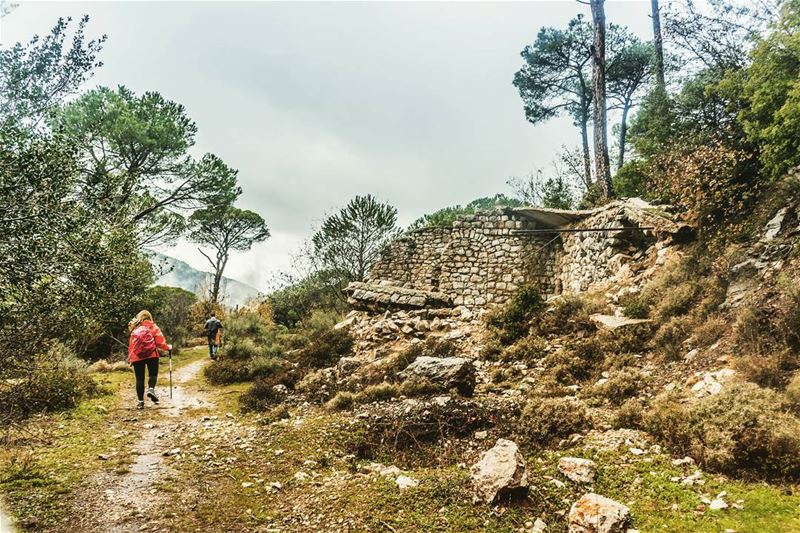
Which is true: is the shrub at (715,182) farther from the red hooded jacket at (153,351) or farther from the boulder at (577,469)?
the red hooded jacket at (153,351)

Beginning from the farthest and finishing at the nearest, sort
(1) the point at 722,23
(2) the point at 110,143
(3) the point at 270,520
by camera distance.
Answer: (2) the point at 110,143, (1) the point at 722,23, (3) the point at 270,520

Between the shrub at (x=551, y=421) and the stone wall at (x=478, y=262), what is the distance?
28.0 ft

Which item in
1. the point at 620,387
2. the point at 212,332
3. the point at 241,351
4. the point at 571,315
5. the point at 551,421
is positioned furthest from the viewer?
the point at 212,332

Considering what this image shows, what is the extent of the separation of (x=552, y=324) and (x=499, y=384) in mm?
2407

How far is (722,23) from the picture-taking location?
1035cm

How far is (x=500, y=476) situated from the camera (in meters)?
3.77

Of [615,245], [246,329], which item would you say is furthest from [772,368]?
[246,329]

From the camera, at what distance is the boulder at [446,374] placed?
7.05 metres

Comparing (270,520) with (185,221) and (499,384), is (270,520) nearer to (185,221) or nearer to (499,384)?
(499,384)

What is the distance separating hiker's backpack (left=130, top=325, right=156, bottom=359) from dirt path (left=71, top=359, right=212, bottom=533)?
1.11 metres

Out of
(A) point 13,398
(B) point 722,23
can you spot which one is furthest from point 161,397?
(B) point 722,23

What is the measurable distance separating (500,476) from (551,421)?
67.4 inches

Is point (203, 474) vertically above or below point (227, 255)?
below

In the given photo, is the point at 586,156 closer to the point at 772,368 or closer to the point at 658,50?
the point at 658,50
